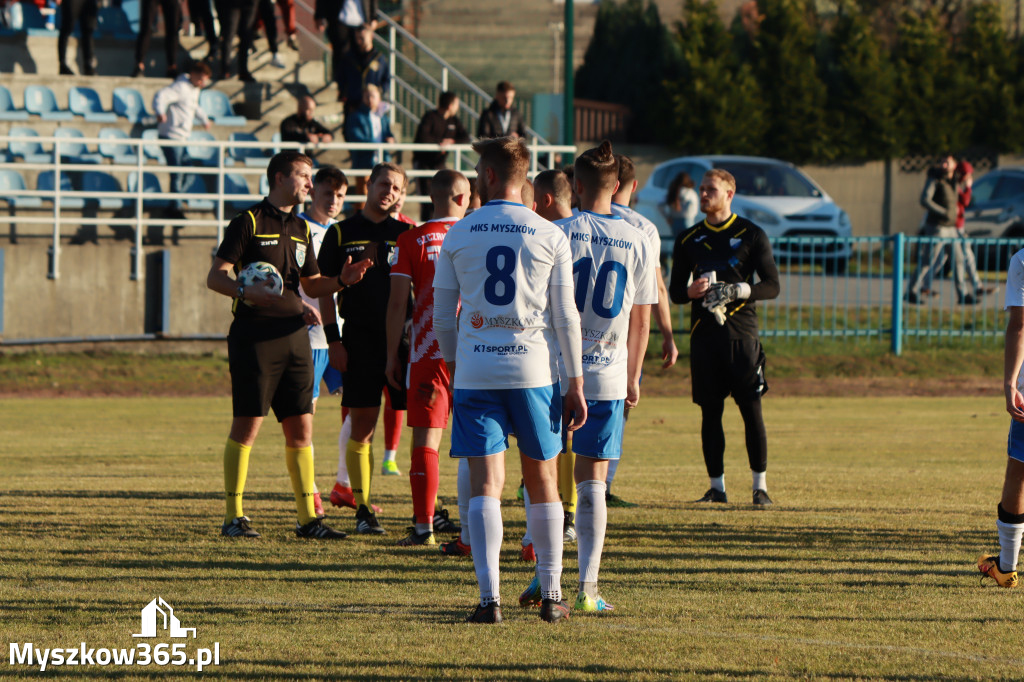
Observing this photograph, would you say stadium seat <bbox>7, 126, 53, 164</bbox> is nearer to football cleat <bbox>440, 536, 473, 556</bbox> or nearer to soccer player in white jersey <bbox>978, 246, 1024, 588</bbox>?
football cleat <bbox>440, 536, 473, 556</bbox>

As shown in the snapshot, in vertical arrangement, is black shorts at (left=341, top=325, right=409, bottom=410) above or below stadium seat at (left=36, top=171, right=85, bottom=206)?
below

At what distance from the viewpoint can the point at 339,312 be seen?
8688mm

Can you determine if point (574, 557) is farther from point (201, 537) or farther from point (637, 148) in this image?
point (637, 148)

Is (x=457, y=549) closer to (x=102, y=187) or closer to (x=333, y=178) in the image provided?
(x=333, y=178)

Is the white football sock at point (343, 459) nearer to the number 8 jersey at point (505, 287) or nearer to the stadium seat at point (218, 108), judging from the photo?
the number 8 jersey at point (505, 287)

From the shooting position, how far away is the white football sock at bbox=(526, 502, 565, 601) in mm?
5969

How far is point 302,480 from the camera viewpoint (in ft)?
26.5

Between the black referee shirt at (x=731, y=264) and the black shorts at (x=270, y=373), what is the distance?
2810 mm

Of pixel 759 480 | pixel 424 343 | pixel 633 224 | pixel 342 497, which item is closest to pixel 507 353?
pixel 424 343

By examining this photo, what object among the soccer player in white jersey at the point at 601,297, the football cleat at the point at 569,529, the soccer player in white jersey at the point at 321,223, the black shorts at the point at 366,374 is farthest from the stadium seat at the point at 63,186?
the soccer player in white jersey at the point at 601,297

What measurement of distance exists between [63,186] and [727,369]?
14.1 meters

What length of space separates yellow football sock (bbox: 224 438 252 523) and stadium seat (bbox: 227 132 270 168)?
45.1 ft

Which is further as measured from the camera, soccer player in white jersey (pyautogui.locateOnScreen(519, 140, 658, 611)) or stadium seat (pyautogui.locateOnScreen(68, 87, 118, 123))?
stadium seat (pyautogui.locateOnScreen(68, 87, 118, 123))

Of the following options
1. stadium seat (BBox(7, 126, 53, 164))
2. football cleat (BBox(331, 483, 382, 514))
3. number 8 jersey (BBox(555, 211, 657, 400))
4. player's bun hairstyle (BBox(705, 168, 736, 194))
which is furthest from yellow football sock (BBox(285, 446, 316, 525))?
stadium seat (BBox(7, 126, 53, 164))
